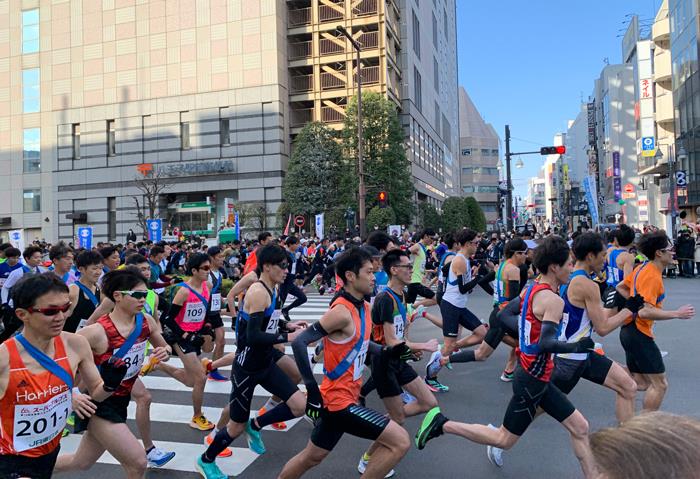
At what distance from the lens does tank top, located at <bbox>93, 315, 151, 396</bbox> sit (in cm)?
386

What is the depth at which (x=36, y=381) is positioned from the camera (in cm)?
292

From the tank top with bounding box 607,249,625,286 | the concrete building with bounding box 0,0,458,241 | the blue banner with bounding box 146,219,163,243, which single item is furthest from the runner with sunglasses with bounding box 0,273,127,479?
the concrete building with bounding box 0,0,458,241

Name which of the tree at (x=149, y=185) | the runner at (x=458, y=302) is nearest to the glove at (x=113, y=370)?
the runner at (x=458, y=302)

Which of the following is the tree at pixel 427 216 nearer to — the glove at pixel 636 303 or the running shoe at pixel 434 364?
the running shoe at pixel 434 364

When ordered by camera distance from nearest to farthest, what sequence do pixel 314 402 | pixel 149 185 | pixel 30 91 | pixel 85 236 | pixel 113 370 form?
pixel 314 402 < pixel 113 370 < pixel 85 236 < pixel 149 185 < pixel 30 91

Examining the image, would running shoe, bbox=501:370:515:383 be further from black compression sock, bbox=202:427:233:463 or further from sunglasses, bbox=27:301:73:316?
sunglasses, bbox=27:301:73:316

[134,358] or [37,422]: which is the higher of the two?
[134,358]

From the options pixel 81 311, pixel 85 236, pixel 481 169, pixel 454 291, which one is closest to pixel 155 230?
pixel 85 236

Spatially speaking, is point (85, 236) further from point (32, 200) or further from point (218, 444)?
point (32, 200)

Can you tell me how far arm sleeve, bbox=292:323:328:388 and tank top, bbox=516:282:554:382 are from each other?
60.0 inches

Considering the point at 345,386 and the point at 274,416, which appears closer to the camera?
the point at 345,386

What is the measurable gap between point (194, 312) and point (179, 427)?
1.26m

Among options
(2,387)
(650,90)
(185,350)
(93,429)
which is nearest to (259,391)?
(185,350)

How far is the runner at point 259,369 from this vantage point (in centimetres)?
436
